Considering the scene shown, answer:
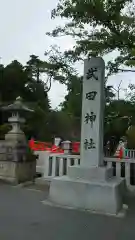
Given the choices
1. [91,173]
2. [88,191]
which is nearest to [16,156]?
[91,173]

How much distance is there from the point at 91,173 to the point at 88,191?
1.22 feet

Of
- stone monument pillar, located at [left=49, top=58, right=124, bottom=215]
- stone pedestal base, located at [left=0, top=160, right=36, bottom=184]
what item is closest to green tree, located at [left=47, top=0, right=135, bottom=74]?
stone monument pillar, located at [left=49, top=58, right=124, bottom=215]

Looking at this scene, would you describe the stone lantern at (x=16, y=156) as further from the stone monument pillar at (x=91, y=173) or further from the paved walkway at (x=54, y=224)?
the stone monument pillar at (x=91, y=173)

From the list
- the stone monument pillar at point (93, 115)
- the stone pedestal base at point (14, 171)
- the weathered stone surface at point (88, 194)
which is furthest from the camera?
the stone pedestal base at point (14, 171)

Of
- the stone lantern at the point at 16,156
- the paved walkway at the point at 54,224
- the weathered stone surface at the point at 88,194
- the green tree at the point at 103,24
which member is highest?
the green tree at the point at 103,24

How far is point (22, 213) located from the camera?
4.41 meters

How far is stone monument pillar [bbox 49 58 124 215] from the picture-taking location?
187 inches

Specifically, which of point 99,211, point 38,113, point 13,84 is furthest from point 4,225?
point 13,84

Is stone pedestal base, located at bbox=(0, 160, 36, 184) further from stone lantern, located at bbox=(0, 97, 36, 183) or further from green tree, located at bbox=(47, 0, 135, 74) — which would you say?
green tree, located at bbox=(47, 0, 135, 74)

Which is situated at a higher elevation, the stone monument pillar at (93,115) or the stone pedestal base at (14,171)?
the stone monument pillar at (93,115)

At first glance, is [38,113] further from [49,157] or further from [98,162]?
[98,162]

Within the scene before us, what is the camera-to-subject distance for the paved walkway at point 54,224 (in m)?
3.44

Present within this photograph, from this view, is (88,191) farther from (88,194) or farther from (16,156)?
(16,156)

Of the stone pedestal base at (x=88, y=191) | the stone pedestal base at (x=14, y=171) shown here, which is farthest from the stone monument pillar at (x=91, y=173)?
the stone pedestal base at (x=14, y=171)
